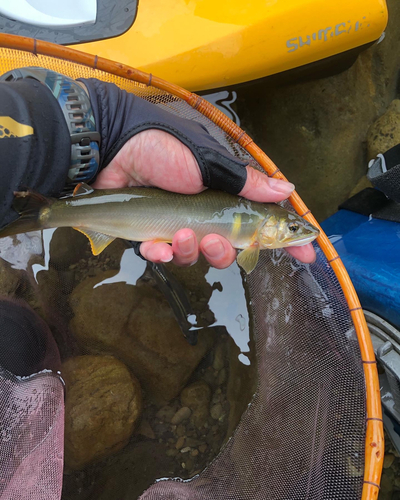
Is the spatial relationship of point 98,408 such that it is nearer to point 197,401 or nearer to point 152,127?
point 197,401

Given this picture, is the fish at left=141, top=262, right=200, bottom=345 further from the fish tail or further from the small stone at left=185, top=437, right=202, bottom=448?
the fish tail

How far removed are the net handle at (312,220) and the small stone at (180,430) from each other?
1487 mm

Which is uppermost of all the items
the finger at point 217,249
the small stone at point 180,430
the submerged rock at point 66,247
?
the finger at point 217,249

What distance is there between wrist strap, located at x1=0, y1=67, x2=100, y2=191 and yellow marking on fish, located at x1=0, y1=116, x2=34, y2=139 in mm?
228

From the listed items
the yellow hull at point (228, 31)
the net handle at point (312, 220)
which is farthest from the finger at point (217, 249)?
the yellow hull at point (228, 31)

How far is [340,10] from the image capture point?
2391mm

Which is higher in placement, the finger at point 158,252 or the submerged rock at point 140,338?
the finger at point 158,252

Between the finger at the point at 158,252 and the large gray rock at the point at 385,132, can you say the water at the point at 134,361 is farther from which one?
the large gray rock at the point at 385,132

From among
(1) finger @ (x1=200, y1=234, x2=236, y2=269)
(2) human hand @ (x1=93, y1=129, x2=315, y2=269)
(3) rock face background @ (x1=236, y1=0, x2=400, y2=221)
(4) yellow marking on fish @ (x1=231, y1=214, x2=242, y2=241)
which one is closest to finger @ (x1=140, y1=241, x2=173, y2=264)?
(2) human hand @ (x1=93, y1=129, x2=315, y2=269)

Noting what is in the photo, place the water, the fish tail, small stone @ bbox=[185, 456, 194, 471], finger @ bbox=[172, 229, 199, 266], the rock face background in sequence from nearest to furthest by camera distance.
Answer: the fish tail < finger @ bbox=[172, 229, 199, 266] < the water < small stone @ bbox=[185, 456, 194, 471] < the rock face background

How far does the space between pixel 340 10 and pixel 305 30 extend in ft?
0.83

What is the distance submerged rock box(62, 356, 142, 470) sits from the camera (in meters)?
2.41

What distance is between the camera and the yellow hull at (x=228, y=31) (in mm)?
2387

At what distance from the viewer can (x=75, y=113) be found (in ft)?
6.15
